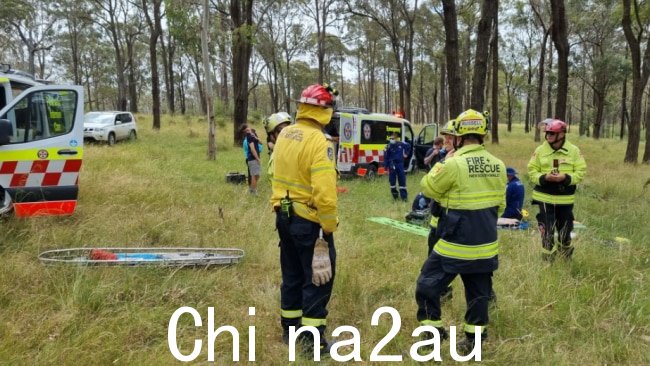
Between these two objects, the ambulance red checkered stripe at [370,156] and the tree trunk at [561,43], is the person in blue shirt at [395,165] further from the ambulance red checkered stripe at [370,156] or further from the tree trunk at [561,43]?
the tree trunk at [561,43]

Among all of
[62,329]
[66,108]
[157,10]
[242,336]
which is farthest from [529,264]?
[157,10]

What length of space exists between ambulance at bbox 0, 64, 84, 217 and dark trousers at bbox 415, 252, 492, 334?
4.39 metres

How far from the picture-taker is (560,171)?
16.0 ft

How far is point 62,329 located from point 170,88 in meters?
34.9

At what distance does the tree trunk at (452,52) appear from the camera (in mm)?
9156

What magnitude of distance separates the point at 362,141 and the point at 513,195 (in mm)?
5639

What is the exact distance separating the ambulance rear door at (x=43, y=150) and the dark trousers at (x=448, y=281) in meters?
4.39

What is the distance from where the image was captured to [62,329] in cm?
319

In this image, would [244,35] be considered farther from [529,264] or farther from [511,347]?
[511,347]

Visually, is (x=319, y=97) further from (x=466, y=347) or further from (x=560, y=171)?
(x=560, y=171)

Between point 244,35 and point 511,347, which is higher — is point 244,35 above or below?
above

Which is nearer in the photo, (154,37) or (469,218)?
(469,218)

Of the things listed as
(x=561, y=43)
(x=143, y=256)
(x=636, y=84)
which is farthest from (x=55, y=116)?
(x=636, y=84)

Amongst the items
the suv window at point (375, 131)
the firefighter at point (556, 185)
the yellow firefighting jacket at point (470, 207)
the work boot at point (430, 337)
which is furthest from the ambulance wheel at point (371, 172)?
the yellow firefighting jacket at point (470, 207)
